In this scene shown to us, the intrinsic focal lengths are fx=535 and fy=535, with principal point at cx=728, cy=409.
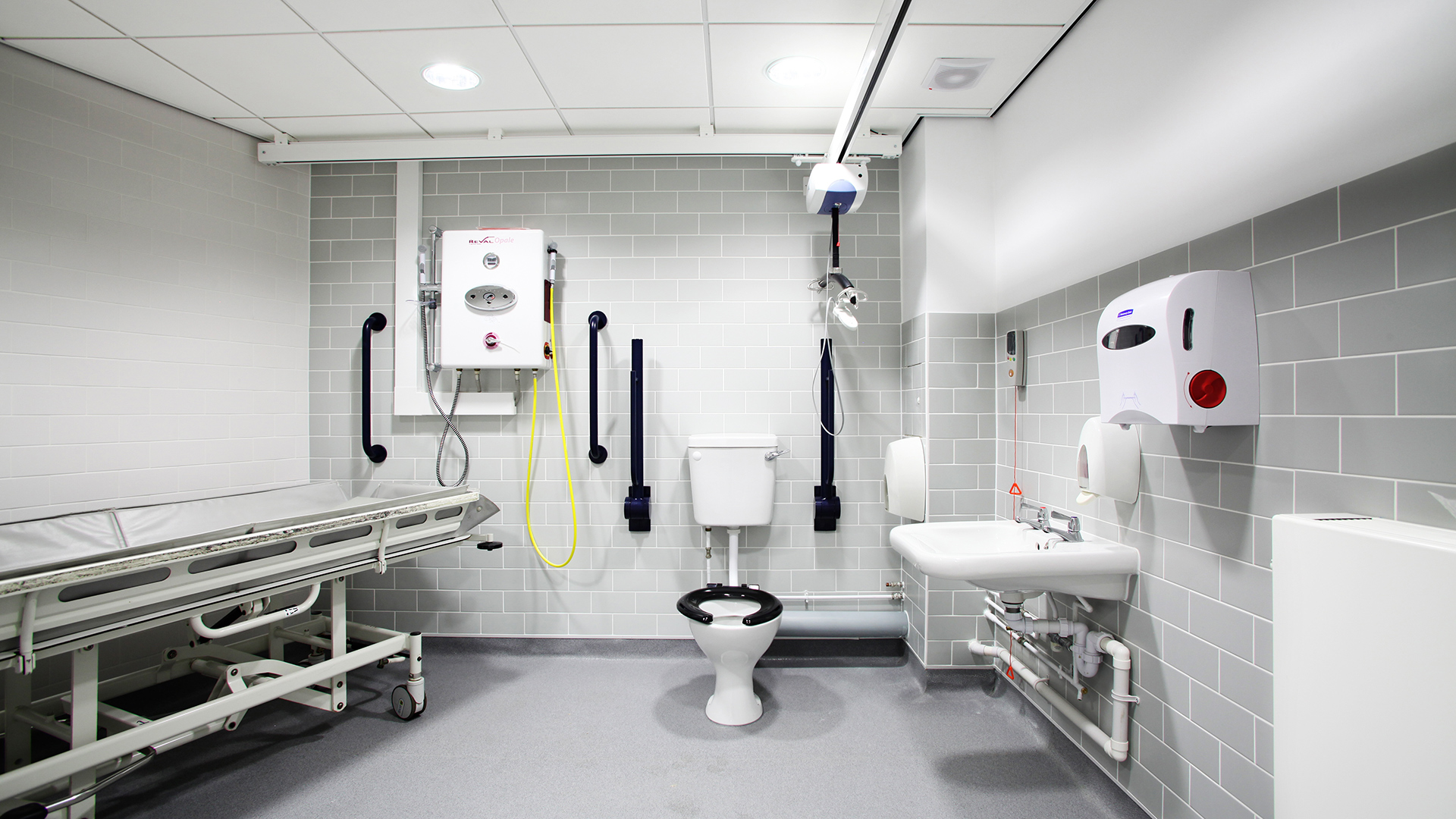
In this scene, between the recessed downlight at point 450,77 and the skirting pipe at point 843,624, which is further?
the skirting pipe at point 843,624

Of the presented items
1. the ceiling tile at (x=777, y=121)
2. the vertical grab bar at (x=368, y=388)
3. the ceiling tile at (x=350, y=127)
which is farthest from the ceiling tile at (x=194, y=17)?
the ceiling tile at (x=777, y=121)

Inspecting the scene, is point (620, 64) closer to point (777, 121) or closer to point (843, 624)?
point (777, 121)

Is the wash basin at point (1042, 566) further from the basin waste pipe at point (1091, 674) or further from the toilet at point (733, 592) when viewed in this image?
the toilet at point (733, 592)

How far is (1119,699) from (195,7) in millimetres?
3312

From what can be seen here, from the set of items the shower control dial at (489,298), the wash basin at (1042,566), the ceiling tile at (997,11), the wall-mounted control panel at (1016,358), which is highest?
the ceiling tile at (997,11)

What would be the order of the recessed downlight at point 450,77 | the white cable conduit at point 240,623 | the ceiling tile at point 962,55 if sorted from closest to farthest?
the white cable conduit at point 240,623, the ceiling tile at point 962,55, the recessed downlight at point 450,77

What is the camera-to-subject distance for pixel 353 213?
2.51 m

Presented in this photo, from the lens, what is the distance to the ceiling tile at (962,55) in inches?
66.1

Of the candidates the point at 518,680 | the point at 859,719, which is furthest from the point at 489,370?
the point at 859,719

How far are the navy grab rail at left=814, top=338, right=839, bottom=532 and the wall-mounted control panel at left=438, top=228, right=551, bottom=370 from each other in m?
1.23

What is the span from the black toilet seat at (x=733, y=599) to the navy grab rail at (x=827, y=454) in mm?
483

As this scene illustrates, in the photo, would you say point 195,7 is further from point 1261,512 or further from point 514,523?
point 1261,512

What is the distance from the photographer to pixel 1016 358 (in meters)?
1.99

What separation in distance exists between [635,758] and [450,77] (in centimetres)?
246
